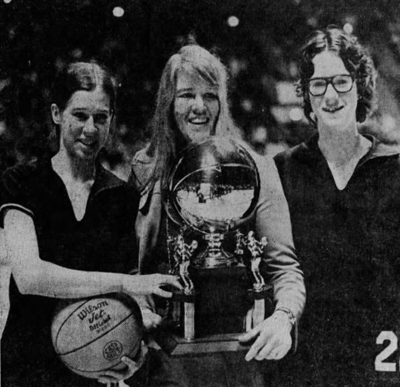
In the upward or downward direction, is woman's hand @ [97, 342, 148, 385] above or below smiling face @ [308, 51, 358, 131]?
below

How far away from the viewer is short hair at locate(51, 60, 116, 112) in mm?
2609

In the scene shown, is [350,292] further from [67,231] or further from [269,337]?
[67,231]

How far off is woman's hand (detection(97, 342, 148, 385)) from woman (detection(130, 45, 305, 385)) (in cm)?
45

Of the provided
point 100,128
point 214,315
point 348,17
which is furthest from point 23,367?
point 348,17

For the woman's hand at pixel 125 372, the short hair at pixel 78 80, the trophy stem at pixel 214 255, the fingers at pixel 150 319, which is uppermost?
the short hair at pixel 78 80

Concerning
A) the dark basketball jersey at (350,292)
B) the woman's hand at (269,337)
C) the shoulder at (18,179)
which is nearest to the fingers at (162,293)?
the woman's hand at (269,337)

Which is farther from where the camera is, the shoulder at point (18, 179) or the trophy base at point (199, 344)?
the shoulder at point (18, 179)

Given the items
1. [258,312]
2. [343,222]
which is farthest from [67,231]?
[343,222]

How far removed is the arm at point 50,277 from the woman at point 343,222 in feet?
2.20

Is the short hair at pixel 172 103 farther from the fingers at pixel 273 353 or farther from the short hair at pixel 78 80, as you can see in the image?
the fingers at pixel 273 353

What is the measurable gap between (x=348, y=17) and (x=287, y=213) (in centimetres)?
95

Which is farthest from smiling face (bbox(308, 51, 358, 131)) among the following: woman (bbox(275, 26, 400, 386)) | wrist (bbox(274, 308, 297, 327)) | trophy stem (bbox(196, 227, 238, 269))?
wrist (bbox(274, 308, 297, 327))

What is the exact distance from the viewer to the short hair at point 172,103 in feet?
8.61

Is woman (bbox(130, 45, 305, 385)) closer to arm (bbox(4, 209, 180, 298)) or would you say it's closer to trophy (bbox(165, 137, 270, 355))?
trophy (bbox(165, 137, 270, 355))
